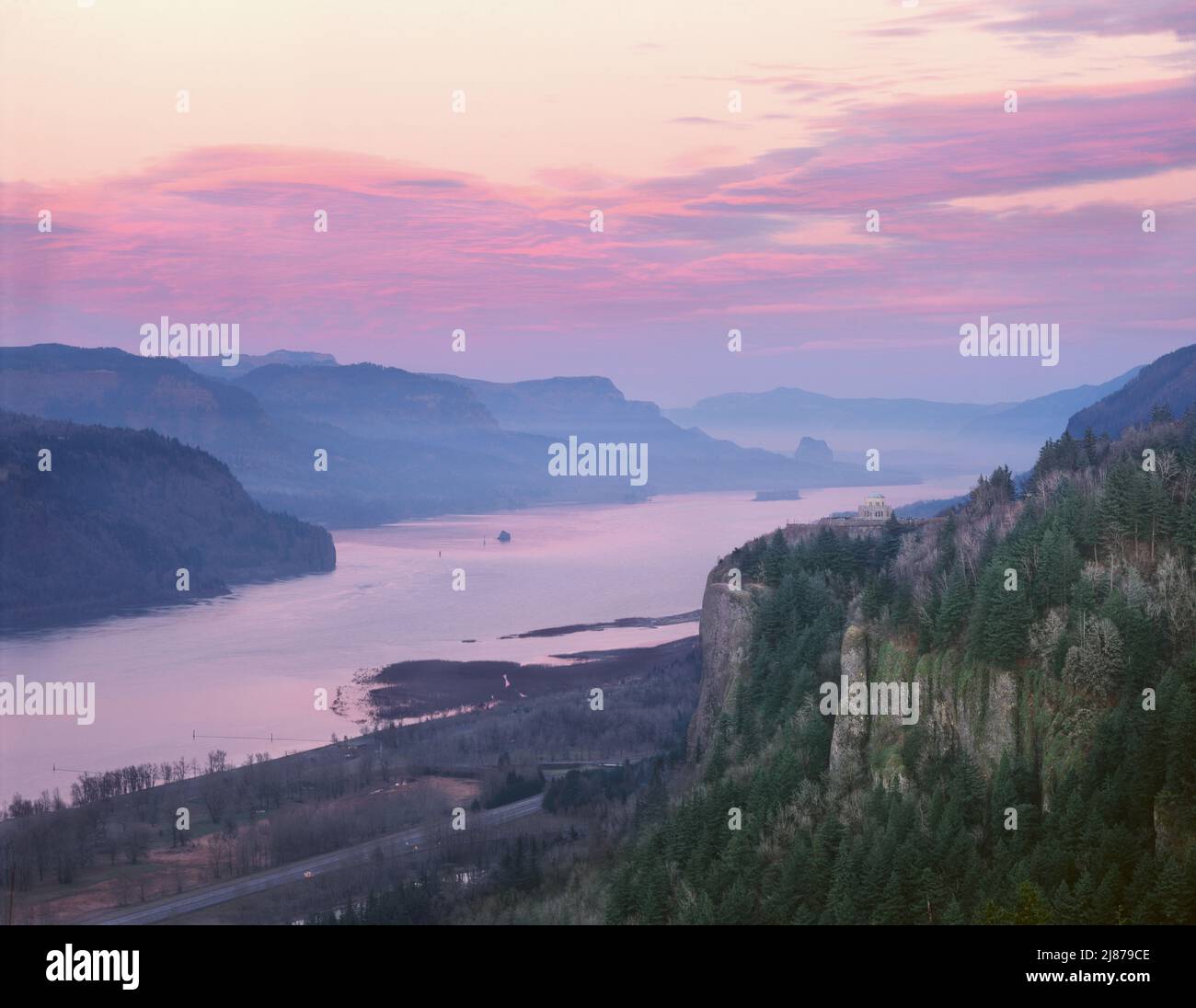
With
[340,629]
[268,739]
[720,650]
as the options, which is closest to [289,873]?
[720,650]

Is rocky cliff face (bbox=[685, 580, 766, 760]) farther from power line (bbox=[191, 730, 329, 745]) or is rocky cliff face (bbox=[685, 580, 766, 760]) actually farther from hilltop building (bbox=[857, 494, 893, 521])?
power line (bbox=[191, 730, 329, 745])

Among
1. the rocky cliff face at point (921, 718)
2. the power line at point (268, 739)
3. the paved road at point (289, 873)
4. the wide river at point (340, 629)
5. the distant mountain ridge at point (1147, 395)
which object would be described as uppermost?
the distant mountain ridge at point (1147, 395)

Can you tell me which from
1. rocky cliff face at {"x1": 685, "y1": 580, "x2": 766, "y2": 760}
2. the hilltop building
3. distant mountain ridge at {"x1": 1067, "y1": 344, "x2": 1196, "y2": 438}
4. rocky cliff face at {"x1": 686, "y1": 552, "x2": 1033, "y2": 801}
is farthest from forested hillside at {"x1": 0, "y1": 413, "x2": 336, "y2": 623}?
rocky cliff face at {"x1": 686, "y1": 552, "x2": 1033, "y2": 801}

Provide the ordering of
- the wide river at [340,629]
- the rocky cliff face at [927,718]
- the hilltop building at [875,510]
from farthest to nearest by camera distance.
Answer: the wide river at [340,629], the hilltop building at [875,510], the rocky cliff face at [927,718]

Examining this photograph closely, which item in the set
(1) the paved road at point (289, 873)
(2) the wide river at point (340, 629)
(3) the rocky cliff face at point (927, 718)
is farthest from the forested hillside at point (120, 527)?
(3) the rocky cliff face at point (927, 718)

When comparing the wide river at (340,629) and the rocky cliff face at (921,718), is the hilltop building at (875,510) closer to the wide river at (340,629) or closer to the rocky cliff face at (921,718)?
the rocky cliff face at (921,718)

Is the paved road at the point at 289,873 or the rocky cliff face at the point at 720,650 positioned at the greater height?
the rocky cliff face at the point at 720,650
